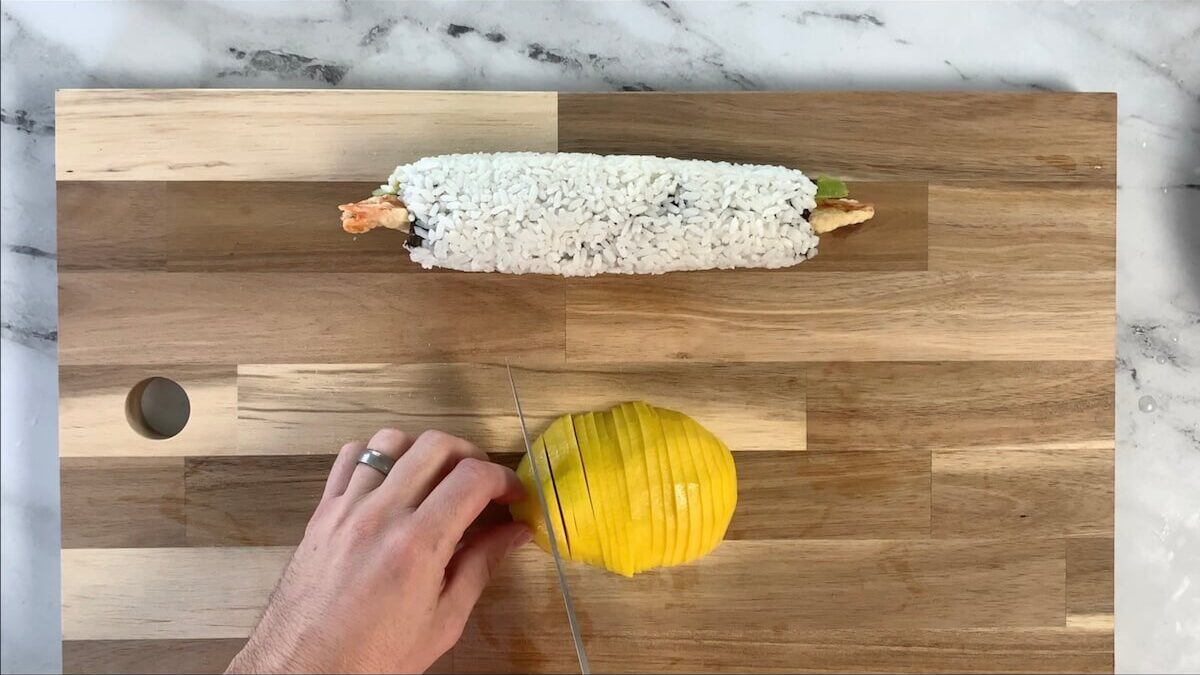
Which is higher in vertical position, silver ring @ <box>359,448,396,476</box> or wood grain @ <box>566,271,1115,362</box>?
wood grain @ <box>566,271,1115,362</box>

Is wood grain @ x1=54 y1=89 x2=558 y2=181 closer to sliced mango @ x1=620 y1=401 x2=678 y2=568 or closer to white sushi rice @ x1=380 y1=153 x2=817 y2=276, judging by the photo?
white sushi rice @ x1=380 y1=153 x2=817 y2=276

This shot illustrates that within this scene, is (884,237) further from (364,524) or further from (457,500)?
(364,524)

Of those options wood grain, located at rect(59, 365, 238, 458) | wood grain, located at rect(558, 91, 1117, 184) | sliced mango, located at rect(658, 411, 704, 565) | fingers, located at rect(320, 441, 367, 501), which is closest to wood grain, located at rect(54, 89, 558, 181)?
wood grain, located at rect(558, 91, 1117, 184)

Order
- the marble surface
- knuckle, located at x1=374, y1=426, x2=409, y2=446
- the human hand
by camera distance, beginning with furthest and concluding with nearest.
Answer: the marble surface → knuckle, located at x1=374, y1=426, x2=409, y2=446 → the human hand

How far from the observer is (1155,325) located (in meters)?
1.27

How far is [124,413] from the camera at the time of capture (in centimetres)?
118

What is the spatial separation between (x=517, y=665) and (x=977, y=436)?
71cm

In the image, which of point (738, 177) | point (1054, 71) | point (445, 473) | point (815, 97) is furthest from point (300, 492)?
point (1054, 71)

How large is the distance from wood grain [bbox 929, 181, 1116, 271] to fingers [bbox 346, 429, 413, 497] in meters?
0.75

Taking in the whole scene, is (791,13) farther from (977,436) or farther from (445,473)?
(445,473)

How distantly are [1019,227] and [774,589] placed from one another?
0.60 meters

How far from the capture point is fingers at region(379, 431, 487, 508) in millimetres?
1071

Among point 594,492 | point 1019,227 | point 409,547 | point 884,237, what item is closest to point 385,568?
point 409,547

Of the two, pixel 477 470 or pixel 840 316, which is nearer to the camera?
pixel 477 470
